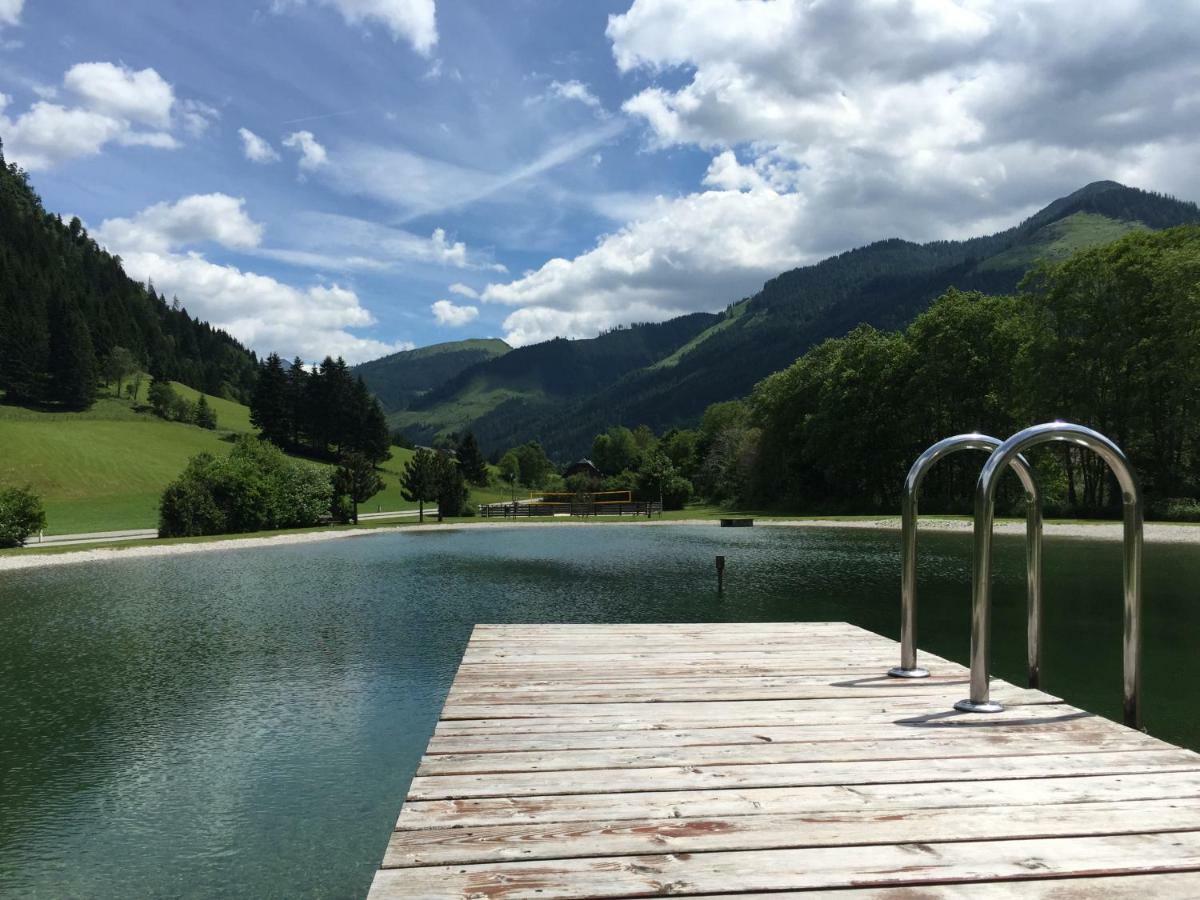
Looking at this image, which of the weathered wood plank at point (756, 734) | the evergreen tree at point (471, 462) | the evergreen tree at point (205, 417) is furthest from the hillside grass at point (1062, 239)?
the weathered wood plank at point (756, 734)

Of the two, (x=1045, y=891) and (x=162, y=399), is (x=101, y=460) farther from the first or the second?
(x=1045, y=891)

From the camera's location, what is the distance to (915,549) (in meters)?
3.97

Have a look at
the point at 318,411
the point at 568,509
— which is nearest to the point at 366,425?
the point at 318,411

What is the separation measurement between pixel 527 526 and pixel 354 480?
11.1 m

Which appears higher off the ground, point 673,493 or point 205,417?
point 205,417

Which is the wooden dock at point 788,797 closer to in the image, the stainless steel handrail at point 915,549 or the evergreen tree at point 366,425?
the stainless steel handrail at point 915,549

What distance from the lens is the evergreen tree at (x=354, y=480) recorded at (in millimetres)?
45719

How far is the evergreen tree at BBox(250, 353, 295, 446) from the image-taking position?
76.7 metres

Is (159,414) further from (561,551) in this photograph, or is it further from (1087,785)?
(1087,785)

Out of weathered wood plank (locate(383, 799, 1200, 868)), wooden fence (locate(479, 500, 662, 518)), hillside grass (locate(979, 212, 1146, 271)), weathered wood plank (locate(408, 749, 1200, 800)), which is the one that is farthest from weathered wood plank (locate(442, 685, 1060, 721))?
hillside grass (locate(979, 212, 1146, 271))

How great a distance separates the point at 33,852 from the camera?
559 cm

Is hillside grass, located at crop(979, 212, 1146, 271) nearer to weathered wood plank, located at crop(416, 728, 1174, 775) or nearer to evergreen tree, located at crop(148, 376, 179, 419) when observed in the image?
evergreen tree, located at crop(148, 376, 179, 419)

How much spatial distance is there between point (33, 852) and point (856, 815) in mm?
6105

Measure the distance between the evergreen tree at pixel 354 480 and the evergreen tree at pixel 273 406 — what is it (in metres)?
32.8
